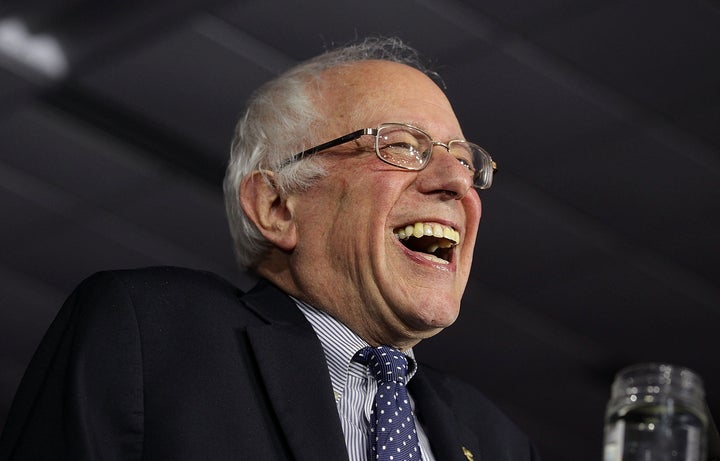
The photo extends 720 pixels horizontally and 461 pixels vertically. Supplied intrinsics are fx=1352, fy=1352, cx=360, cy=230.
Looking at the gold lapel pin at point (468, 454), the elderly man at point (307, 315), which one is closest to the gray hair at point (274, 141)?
the elderly man at point (307, 315)

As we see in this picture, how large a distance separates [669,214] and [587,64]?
1.19 m

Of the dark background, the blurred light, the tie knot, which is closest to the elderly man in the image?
the tie knot

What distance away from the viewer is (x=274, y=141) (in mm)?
2662

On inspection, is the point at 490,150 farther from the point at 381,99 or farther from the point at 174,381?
the point at 174,381

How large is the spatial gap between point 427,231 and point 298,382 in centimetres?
45

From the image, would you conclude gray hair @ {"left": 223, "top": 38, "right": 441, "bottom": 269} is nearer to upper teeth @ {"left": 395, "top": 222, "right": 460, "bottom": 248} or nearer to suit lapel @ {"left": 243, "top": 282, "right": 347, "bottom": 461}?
upper teeth @ {"left": 395, "top": 222, "right": 460, "bottom": 248}

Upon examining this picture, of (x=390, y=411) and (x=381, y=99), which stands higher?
(x=381, y=99)

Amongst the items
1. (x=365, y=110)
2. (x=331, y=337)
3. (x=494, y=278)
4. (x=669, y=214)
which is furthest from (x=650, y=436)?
(x=494, y=278)

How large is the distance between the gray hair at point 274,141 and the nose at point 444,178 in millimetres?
202

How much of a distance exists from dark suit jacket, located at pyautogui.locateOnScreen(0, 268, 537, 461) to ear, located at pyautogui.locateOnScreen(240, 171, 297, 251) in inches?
8.8

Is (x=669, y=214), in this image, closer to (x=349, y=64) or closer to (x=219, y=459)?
(x=349, y=64)

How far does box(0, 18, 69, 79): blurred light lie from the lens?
5.54 meters

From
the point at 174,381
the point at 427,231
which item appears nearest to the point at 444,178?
the point at 427,231

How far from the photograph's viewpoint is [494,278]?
22.3ft
